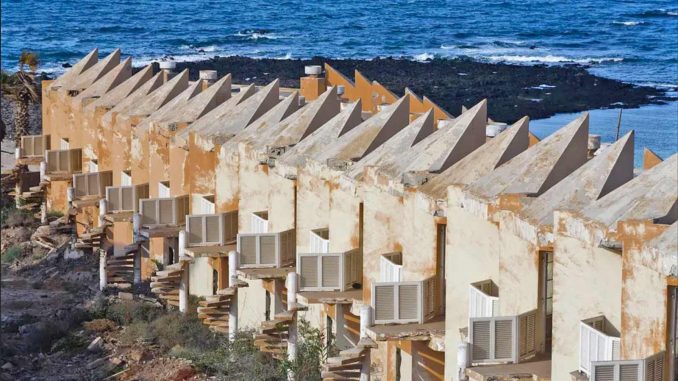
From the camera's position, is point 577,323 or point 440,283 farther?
point 440,283

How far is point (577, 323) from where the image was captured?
19859 mm

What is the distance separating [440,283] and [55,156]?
19.1m

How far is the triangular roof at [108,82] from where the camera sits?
136 ft

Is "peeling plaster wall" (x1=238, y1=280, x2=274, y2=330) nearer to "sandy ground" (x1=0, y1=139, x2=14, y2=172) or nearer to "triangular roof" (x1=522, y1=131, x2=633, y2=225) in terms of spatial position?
"triangular roof" (x1=522, y1=131, x2=633, y2=225)

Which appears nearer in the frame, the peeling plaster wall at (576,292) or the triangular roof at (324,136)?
the peeling plaster wall at (576,292)

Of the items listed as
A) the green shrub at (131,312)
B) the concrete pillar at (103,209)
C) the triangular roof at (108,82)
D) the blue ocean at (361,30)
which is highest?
the blue ocean at (361,30)

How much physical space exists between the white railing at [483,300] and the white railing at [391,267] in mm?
2467

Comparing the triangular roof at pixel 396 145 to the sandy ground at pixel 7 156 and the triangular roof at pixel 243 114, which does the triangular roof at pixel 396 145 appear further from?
the sandy ground at pixel 7 156

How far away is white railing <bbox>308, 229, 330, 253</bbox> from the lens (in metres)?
27.5

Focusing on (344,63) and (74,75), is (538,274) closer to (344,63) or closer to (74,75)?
(74,75)

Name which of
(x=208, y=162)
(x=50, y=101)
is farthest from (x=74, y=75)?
(x=208, y=162)

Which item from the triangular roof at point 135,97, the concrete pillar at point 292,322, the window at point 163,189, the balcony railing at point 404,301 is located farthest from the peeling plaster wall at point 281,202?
the triangular roof at point 135,97

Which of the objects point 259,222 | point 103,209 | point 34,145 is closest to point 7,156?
point 34,145

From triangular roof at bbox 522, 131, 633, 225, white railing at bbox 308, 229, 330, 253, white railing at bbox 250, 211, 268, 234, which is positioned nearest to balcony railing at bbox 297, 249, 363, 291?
white railing at bbox 308, 229, 330, 253
